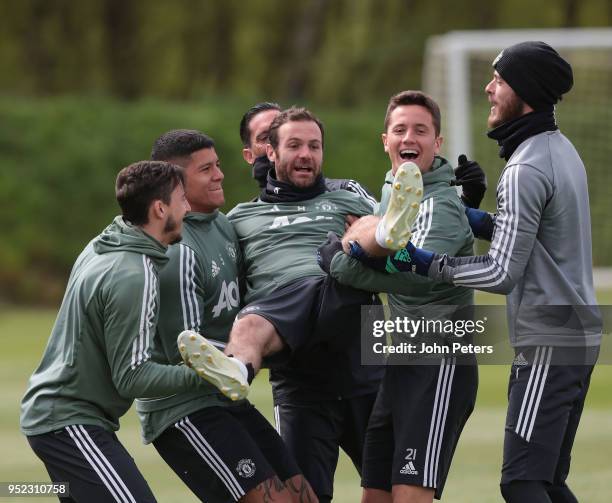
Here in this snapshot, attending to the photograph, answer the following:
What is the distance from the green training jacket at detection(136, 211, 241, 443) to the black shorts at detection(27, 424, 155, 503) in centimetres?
46

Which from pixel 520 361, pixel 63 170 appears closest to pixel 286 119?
pixel 520 361

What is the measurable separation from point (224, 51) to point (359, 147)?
583 cm

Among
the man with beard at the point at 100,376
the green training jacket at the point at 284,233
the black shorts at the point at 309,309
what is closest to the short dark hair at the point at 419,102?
the green training jacket at the point at 284,233

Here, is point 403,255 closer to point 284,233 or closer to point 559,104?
point 284,233

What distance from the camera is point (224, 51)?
2867 centimetres

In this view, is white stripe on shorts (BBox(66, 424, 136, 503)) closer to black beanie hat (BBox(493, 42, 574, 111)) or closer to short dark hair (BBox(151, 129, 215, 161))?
short dark hair (BBox(151, 129, 215, 161))

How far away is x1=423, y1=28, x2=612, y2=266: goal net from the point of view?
18.8m

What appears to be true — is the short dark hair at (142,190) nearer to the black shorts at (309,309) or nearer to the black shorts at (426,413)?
the black shorts at (309,309)

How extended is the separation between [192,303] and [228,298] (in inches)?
14.6

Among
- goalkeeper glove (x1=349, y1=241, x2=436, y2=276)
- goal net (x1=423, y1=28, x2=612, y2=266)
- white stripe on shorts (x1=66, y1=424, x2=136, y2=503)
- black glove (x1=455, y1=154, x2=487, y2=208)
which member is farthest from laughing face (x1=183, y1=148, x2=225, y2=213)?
goal net (x1=423, y1=28, x2=612, y2=266)

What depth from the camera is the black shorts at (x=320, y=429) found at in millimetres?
6594

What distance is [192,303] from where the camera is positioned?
239 inches

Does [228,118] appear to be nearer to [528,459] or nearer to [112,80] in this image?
[112,80]

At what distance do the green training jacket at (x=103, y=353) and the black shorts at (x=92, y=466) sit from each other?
0.05 meters
